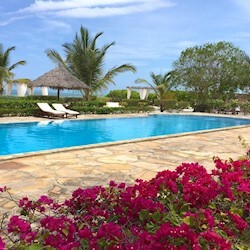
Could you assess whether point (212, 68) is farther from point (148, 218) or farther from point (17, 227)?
point (17, 227)

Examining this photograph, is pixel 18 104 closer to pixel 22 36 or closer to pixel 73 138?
pixel 73 138

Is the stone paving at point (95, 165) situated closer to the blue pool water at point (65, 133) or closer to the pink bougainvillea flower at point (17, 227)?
the pink bougainvillea flower at point (17, 227)

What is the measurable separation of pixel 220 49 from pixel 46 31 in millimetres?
13814

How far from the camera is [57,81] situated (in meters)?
19.6

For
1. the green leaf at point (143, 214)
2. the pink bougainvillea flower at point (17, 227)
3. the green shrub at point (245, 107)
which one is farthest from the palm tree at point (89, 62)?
the pink bougainvillea flower at point (17, 227)

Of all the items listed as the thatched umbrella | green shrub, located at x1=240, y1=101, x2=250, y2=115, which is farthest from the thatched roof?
green shrub, located at x1=240, y1=101, x2=250, y2=115

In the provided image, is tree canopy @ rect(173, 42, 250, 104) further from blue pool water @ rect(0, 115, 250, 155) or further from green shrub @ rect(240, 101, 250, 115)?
blue pool water @ rect(0, 115, 250, 155)

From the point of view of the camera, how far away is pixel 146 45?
23.8 metres

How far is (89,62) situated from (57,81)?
3596mm

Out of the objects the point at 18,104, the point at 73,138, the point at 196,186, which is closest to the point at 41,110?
the point at 18,104

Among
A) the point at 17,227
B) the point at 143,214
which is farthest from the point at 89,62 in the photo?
the point at 17,227

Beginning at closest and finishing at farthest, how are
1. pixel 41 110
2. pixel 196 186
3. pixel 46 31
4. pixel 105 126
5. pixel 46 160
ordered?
pixel 196 186 → pixel 46 160 → pixel 105 126 → pixel 41 110 → pixel 46 31

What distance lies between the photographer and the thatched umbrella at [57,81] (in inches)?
763

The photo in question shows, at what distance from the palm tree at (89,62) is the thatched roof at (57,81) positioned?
8.35 ft
